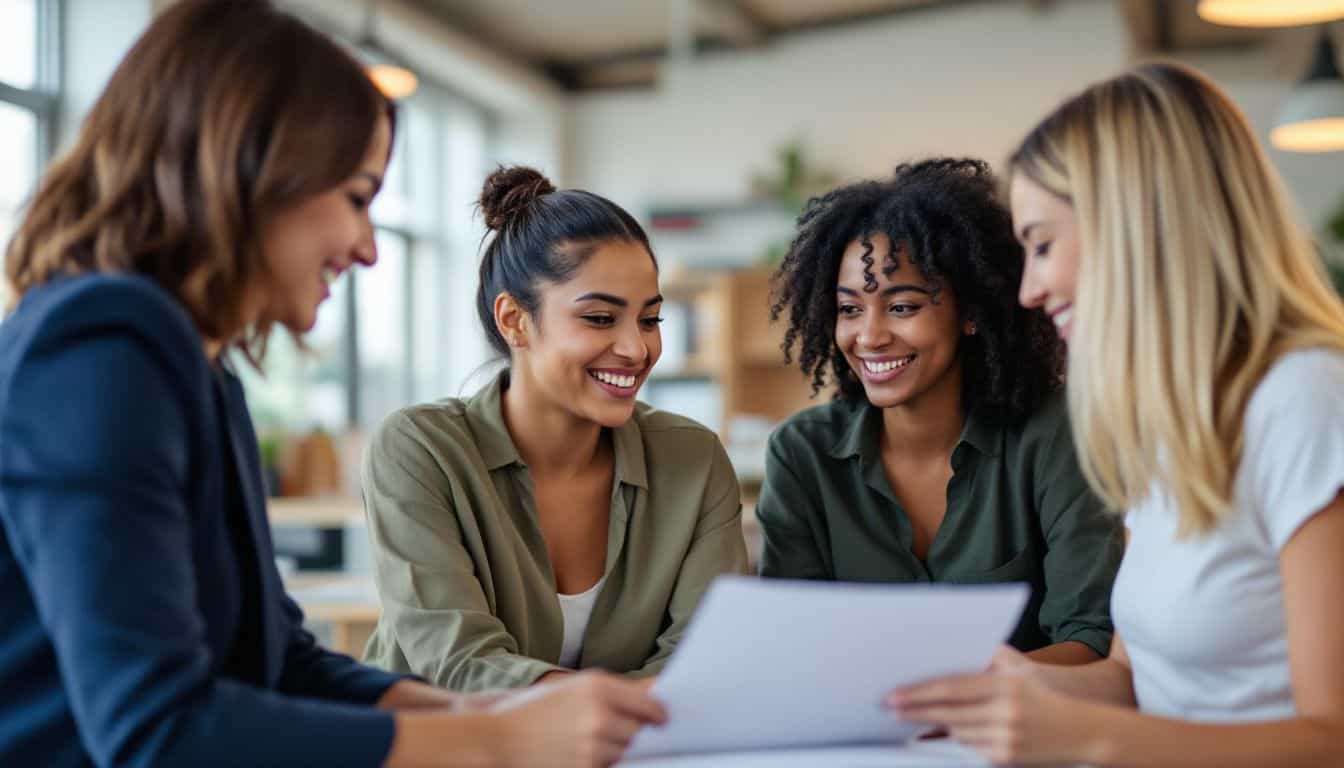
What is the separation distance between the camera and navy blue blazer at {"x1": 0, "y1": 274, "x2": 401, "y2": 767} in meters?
0.84

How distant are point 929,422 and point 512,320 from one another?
69cm

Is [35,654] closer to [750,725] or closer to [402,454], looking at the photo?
[750,725]

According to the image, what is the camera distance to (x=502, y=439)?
6.02 ft

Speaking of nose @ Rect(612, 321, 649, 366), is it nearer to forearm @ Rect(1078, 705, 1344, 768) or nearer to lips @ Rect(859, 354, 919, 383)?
lips @ Rect(859, 354, 919, 383)

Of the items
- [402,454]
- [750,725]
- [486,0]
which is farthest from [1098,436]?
[486,0]

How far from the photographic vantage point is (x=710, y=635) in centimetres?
89

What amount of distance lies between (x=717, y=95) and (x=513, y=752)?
7180 millimetres

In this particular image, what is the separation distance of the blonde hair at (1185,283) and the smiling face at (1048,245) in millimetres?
39

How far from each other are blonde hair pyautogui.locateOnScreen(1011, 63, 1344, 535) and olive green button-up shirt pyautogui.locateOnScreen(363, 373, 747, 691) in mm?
759

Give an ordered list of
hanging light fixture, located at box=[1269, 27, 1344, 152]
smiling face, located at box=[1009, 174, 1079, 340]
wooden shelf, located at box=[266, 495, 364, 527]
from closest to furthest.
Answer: smiling face, located at box=[1009, 174, 1079, 340] → hanging light fixture, located at box=[1269, 27, 1344, 152] → wooden shelf, located at box=[266, 495, 364, 527]

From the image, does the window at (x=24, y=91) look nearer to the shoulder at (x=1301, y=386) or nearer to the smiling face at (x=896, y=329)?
the smiling face at (x=896, y=329)

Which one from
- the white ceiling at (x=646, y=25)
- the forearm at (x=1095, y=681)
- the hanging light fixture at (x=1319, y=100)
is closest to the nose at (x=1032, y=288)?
the forearm at (x=1095, y=681)

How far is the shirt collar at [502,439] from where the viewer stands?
1821 millimetres

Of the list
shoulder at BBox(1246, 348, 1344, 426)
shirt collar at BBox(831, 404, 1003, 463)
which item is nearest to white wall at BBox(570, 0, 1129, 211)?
shirt collar at BBox(831, 404, 1003, 463)
